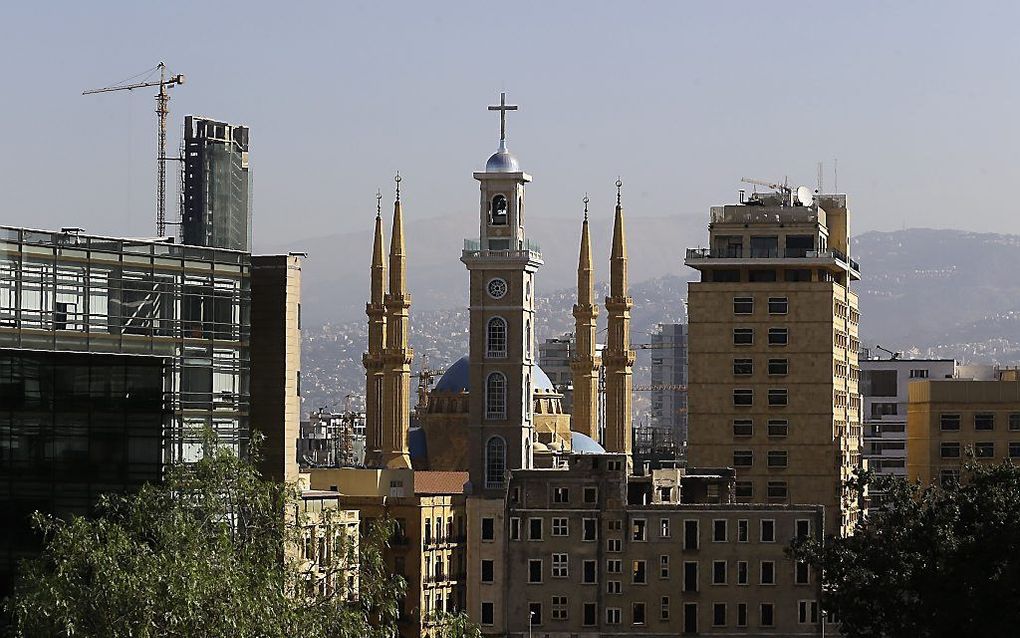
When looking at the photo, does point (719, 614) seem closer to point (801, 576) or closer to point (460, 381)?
point (801, 576)

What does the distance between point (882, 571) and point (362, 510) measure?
1885 inches

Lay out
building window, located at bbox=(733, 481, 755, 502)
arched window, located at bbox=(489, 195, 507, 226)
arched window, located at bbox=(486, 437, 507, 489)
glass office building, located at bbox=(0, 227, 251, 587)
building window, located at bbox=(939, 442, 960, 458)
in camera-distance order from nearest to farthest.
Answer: glass office building, located at bbox=(0, 227, 251, 587) → building window, located at bbox=(733, 481, 755, 502) → arched window, located at bbox=(486, 437, 507, 489) → arched window, located at bbox=(489, 195, 507, 226) → building window, located at bbox=(939, 442, 960, 458)

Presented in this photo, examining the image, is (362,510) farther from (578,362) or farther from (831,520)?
(578,362)

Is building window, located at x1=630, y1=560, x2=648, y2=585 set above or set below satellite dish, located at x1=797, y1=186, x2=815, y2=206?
below

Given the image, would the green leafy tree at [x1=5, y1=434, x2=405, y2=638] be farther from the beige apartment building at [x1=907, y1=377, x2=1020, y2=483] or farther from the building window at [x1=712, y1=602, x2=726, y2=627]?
the beige apartment building at [x1=907, y1=377, x2=1020, y2=483]

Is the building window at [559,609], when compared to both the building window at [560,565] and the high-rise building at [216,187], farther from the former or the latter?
the high-rise building at [216,187]

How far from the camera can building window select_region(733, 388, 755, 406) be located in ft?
378

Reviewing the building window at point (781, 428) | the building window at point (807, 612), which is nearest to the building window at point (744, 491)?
the building window at point (781, 428)

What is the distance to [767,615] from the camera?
339 ft

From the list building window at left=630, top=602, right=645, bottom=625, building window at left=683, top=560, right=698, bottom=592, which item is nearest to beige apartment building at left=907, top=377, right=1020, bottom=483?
building window at left=683, top=560, right=698, bottom=592

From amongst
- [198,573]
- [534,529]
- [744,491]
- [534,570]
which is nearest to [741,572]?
[534,570]

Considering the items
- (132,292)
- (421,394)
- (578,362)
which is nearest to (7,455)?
(132,292)

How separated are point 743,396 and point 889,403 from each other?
74.4 meters

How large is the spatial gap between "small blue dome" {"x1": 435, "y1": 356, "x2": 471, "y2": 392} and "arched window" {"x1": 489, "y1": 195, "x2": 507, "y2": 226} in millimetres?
33451
